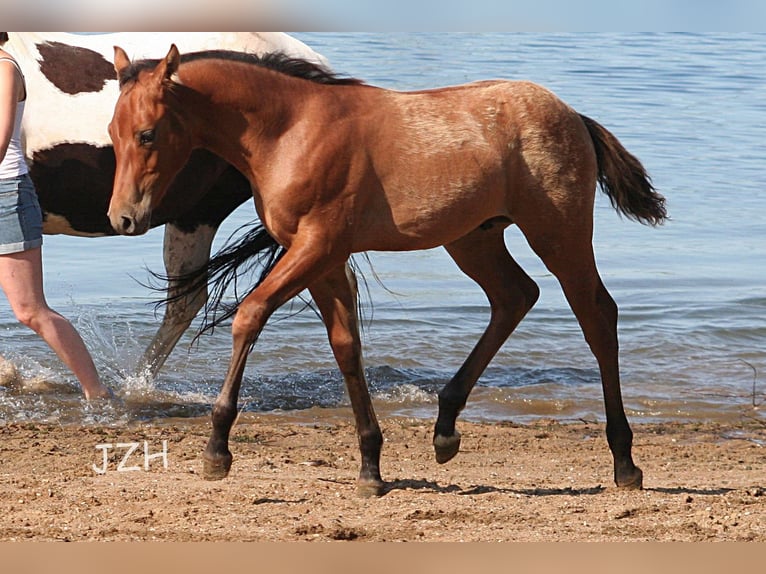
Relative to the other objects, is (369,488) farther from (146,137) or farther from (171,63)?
(171,63)

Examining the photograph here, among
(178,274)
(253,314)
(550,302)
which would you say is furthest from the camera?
(550,302)

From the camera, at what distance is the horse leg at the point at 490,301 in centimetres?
418

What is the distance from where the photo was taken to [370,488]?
4027 millimetres

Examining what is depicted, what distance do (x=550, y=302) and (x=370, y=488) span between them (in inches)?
176

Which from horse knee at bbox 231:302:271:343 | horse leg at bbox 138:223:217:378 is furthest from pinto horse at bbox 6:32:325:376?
horse knee at bbox 231:302:271:343

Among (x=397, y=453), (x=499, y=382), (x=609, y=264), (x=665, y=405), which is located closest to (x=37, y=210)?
(x=397, y=453)

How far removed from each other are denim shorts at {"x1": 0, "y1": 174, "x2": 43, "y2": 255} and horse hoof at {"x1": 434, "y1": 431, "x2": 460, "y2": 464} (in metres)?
1.82

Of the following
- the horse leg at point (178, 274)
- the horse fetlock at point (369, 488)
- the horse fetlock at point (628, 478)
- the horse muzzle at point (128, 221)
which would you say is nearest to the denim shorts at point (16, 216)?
the horse leg at point (178, 274)

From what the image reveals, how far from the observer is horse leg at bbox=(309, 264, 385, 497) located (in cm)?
392

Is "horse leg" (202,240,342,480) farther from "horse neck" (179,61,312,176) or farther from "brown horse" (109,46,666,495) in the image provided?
"horse neck" (179,61,312,176)

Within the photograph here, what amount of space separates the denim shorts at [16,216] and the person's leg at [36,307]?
47mm

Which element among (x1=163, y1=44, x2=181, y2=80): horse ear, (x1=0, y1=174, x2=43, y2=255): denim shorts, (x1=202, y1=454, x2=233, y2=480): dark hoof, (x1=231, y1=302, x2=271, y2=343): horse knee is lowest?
(x1=202, y1=454, x2=233, y2=480): dark hoof

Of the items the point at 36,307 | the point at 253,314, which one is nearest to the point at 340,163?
the point at 253,314

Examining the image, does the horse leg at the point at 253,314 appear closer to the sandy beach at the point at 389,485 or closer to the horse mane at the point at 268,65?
the sandy beach at the point at 389,485
